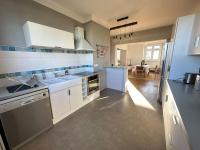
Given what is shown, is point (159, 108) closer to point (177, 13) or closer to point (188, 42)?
point (188, 42)

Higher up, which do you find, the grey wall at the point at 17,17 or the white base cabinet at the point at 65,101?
the grey wall at the point at 17,17

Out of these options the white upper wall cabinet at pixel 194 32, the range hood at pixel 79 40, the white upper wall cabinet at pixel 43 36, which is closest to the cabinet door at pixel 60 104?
the white upper wall cabinet at pixel 43 36

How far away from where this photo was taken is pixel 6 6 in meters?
1.65

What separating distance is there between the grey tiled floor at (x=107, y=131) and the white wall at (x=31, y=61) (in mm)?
1332

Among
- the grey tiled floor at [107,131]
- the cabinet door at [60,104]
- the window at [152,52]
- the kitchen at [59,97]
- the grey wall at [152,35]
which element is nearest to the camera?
the kitchen at [59,97]

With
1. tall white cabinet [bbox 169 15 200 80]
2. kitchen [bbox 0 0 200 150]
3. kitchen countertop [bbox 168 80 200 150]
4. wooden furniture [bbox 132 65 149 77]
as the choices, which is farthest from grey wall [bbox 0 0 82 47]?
wooden furniture [bbox 132 65 149 77]

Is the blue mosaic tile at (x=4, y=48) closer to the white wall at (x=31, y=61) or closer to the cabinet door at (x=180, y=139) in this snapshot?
the white wall at (x=31, y=61)

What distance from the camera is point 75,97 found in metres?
2.38

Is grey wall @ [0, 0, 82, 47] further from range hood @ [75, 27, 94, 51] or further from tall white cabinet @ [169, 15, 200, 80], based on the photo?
tall white cabinet @ [169, 15, 200, 80]

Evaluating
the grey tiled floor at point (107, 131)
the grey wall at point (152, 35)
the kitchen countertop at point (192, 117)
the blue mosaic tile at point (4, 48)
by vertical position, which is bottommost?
the grey tiled floor at point (107, 131)

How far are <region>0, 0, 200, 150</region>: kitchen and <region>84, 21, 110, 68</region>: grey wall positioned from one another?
15.9 inches

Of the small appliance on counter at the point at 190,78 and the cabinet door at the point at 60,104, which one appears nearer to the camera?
the small appliance on counter at the point at 190,78

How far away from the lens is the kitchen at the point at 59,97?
1400mm

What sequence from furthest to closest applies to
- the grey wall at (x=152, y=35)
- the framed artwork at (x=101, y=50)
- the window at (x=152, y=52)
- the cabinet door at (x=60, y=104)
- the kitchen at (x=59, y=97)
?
the window at (x=152, y=52)
the grey wall at (x=152, y=35)
the framed artwork at (x=101, y=50)
the cabinet door at (x=60, y=104)
the kitchen at (x=59, y=97)
